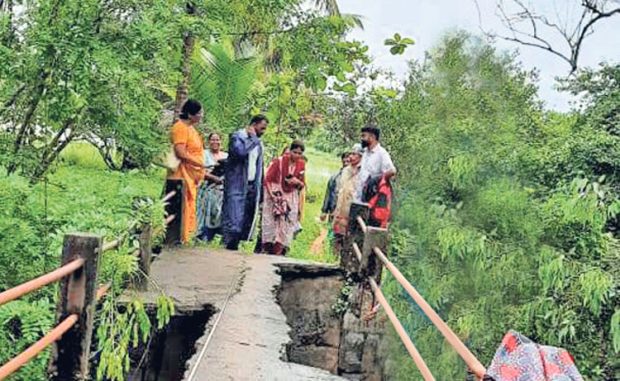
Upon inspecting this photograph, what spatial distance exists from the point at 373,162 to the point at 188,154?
5.56 ft

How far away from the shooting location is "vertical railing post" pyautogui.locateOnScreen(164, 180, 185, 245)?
7.11 metres

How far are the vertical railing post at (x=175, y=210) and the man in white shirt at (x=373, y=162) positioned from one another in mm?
1687

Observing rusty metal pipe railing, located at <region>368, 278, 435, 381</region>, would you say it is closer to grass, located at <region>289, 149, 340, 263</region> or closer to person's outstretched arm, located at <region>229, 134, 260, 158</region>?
person's outstretched arm, located at <region>229, 134, 260, 158</region>

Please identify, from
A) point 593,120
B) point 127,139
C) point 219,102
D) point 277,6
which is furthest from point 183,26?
point 219,102

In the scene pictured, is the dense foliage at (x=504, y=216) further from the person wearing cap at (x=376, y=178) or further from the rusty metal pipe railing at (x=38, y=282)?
the rusty metal pipe railing at (x=38, y=282)

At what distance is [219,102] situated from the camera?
10.9m

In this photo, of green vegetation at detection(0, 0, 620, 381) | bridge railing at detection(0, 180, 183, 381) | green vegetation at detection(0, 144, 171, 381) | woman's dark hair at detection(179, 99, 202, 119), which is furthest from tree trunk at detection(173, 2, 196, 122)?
bridge railing at detection(0, 180, 183, 381)

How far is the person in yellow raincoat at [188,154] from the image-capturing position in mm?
7168

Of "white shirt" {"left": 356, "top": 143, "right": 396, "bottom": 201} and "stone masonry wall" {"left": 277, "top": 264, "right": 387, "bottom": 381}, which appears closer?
"stone masonry wall" {"left": 277, "top": 264, "right": 387, "bottom": 381}

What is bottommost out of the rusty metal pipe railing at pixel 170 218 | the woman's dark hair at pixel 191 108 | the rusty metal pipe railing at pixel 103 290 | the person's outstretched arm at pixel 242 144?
the rusty metal pipe railing at pixel 103 290

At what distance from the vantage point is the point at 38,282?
8.93 ft

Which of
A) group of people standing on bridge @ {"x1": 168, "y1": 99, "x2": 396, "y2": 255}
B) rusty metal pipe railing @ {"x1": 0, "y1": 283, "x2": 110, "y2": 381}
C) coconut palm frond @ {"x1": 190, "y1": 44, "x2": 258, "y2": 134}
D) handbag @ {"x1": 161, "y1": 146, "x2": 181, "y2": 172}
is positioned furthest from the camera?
coconut palm frond @ {"x1": 190, "y1": 44, "x2": 258, "y2": 134}

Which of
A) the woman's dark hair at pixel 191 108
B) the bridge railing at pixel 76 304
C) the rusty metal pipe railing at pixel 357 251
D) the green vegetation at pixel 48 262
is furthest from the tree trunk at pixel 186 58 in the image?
the bridge railing at pixel 76 304

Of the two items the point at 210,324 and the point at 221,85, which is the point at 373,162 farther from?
the point at 221,85
